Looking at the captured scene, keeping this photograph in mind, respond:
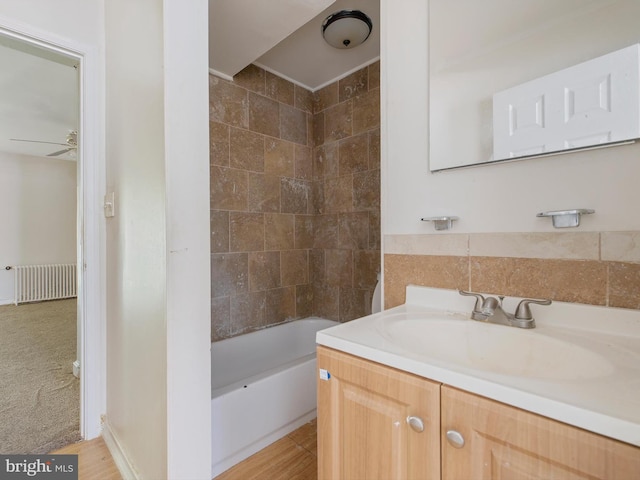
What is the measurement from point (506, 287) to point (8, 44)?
251cm

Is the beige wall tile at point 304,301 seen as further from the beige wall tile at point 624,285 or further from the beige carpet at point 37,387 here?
the beige wall tile at point 624,285

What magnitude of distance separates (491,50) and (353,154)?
1.45 metres

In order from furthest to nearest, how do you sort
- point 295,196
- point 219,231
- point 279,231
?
1. point 295,196
2. point 279,231
3. point 219,231

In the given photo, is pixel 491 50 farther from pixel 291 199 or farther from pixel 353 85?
pixel 291 199

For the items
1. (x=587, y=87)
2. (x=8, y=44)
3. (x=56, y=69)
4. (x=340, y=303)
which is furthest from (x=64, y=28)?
(x=340, y=303)

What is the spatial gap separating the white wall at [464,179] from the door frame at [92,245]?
157 centimetres

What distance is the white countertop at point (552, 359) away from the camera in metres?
0.47

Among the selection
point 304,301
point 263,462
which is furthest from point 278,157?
point 263,462

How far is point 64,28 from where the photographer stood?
152cm

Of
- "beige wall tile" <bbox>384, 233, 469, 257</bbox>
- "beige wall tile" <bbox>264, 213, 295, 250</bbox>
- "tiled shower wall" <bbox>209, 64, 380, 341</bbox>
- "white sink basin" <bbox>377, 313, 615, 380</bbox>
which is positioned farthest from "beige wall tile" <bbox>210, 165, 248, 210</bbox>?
"white sink basin" <bbox>377, 313, 615, 380</bbox>

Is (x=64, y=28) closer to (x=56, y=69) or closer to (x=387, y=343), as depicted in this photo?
(x=56, y=69)

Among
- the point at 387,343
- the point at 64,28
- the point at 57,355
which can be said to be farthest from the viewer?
the point at 57,355

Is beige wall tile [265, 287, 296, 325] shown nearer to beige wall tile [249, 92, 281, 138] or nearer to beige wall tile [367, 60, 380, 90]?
beige wall tile [249, 92, 281, 138]

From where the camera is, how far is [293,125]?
2.64 m
